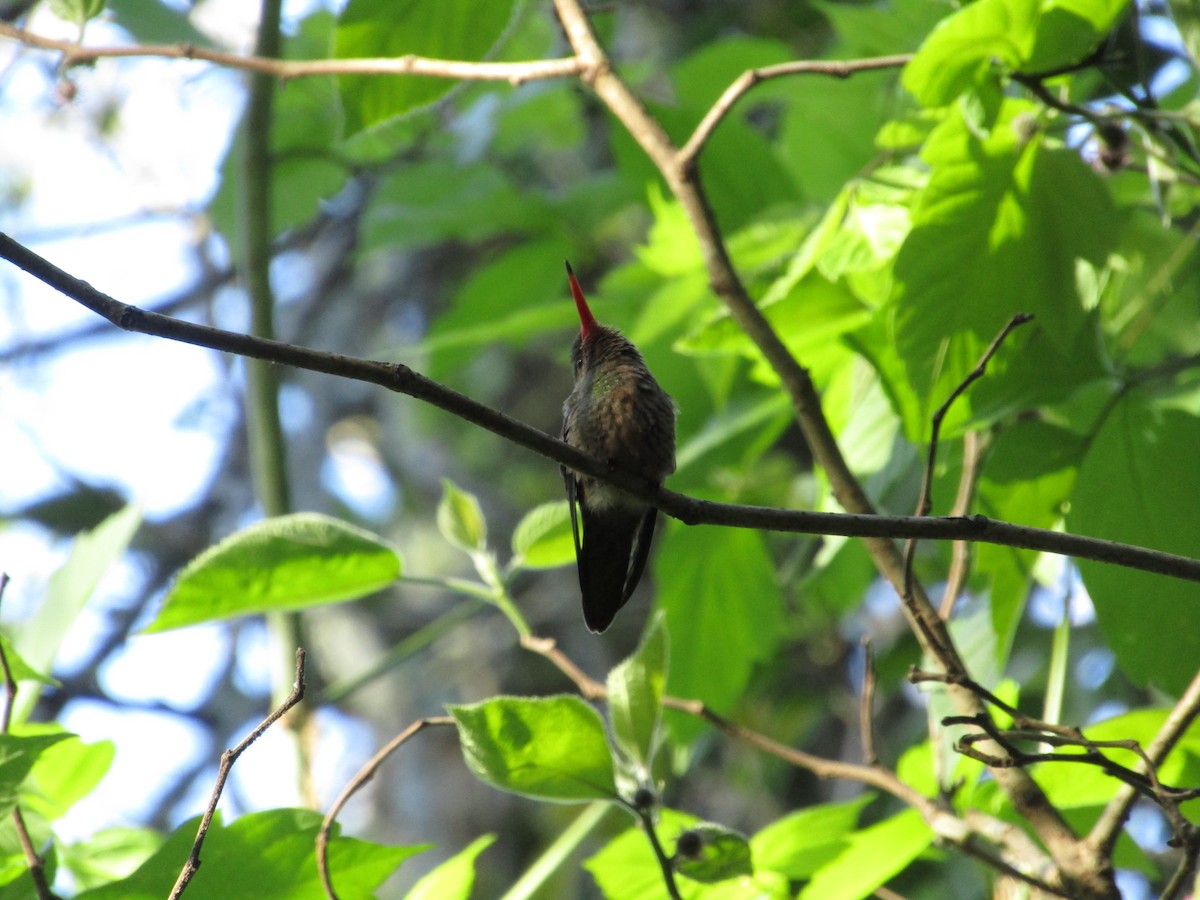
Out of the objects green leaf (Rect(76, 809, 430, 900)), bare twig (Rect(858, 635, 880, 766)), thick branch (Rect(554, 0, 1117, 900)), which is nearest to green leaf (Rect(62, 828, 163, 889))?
green leaf (Rect(76, 809, 430, 900))

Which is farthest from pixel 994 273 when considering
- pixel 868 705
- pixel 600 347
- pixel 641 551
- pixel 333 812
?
pixel 333 812

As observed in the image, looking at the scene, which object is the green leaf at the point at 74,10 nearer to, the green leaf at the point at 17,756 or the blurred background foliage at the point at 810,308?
the blurred background foliage at the point at 810,308

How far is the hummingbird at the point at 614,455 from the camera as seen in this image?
8.64ft

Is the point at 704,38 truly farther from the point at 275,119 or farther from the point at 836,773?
the point at 836,773

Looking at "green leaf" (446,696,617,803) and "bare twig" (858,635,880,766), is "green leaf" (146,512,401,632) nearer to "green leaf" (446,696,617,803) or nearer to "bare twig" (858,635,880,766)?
"green leaf" (446,696,617,803)

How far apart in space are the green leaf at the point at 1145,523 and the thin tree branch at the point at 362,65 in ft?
3.80

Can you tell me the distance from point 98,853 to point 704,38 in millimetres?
4773

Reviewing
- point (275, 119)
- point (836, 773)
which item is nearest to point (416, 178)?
point (275, 119)

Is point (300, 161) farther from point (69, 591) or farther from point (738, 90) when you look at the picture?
point (738, 90)

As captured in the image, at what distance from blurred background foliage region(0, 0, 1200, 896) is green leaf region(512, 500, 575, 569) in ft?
0.52

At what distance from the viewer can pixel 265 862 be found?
5.72 feet

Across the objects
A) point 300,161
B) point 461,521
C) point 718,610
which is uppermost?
point 300,161

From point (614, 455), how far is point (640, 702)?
2.82ft

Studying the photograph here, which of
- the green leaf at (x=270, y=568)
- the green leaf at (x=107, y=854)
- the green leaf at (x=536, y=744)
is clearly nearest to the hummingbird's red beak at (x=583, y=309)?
the green leaf at (x=270, y=568)
